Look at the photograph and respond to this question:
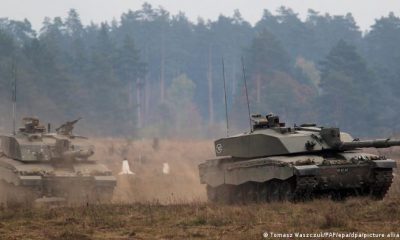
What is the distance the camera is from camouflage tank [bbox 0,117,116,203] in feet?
68.9

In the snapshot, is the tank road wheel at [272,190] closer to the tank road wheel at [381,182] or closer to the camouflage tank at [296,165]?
the camouflage tank at [296,165]

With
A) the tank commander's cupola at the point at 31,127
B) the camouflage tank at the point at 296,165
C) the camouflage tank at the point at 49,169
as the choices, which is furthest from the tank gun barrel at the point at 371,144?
the tank commander's cupola at the point at 31,127

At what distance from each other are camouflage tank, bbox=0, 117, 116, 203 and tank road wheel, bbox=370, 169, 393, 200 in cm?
747

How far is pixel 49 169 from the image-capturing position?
2184 cm

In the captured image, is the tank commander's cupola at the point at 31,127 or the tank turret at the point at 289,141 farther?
the tank commander's cupola at the point at 31,127

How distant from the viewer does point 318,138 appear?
728 inches

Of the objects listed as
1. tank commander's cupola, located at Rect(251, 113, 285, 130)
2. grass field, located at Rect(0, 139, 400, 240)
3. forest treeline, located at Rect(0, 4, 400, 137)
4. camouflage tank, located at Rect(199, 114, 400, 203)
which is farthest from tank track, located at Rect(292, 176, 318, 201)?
forest treeline, located at Rect(0, 4, 400, 137)

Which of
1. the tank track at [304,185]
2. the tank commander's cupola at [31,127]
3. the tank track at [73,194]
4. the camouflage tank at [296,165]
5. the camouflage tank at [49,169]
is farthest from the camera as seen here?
the tank commander's cupola at [31,127]

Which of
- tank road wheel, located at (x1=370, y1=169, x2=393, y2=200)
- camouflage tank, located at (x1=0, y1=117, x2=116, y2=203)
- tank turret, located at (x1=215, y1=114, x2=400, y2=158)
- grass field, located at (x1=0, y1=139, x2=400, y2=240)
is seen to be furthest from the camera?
camouflage tank, located at (x1=0, y1=117, x2=116, y2=203)

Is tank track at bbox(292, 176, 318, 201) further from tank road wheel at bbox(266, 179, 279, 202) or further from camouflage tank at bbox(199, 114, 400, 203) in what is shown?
tank road wheel at bbox(266, 179, 279, 202)

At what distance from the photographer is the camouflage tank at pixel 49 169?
21.0 m

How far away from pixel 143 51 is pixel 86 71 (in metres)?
28.1

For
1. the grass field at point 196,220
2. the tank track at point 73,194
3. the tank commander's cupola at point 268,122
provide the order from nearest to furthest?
1. the grass field at point 196,220
2. the tank commander's cupola at point 268,122
3. the tank track at point 73,194

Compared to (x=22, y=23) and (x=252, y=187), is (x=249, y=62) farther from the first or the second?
(x=252, y=187)
